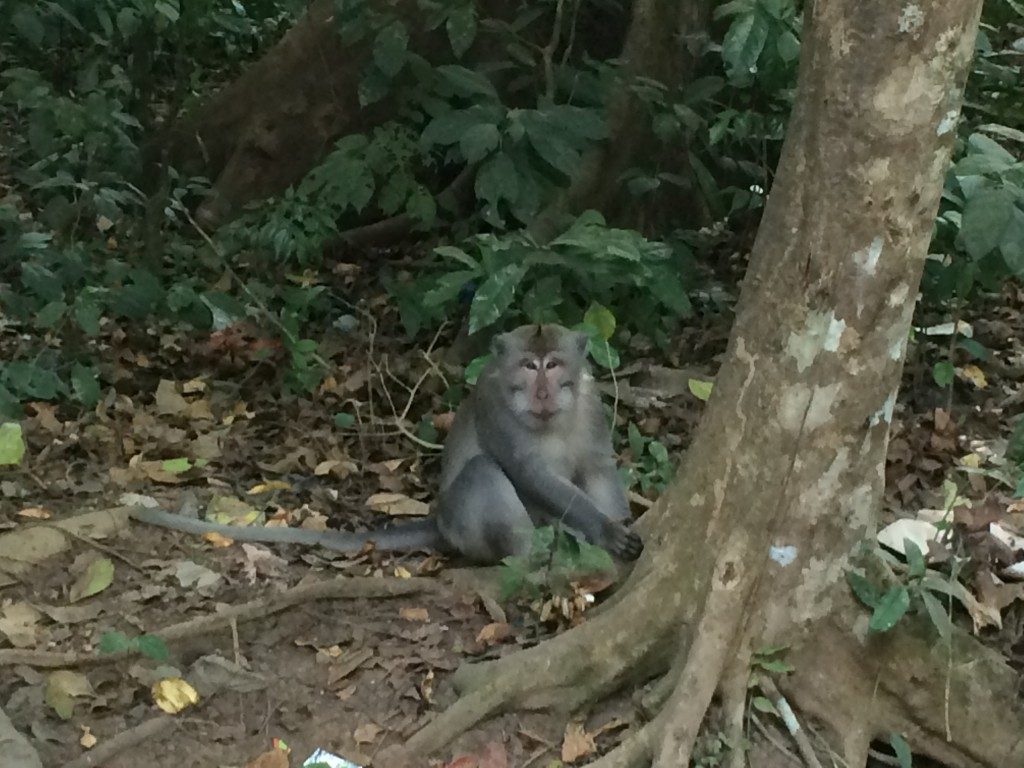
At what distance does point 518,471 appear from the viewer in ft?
14.8

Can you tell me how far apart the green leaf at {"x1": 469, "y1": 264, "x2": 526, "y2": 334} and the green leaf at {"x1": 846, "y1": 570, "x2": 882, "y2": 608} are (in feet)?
6.91

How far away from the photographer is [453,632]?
12.4 feet

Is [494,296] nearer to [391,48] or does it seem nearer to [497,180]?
[497,180]

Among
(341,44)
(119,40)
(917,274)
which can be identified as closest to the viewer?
(917,274)

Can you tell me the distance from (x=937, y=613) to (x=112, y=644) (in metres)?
2.35

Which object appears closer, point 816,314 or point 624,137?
point 816,314

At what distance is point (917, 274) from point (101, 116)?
5.04m

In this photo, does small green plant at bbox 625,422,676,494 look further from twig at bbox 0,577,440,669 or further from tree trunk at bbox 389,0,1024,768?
tree trunk at bbox 389,0,1024,768

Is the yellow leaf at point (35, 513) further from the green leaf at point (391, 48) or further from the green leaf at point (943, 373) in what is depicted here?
the green leaf at point (943, 373)

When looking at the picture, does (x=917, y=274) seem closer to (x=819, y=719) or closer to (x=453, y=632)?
(x=819, y=719)

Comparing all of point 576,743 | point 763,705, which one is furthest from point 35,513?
point 763,705

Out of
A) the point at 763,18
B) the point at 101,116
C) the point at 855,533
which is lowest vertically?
the point at 855,533

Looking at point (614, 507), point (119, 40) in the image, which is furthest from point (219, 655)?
point (119, 40)

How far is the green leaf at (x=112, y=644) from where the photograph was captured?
3.47 meters
